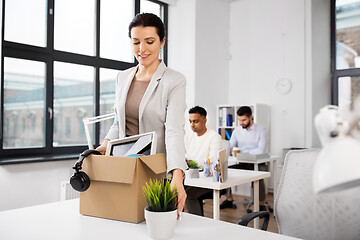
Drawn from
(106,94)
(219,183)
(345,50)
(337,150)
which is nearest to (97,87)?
(106,94)

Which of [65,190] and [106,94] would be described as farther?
[106,94]

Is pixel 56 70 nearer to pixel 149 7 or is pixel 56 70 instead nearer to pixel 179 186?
pixel 149 7

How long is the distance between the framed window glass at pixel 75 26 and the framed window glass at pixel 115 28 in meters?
0.18

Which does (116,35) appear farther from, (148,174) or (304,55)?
(148,174)

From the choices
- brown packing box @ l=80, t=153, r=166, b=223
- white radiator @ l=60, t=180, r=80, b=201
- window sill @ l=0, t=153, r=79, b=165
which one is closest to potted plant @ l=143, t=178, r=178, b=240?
brown packing box @ l=80, t=153, r=166, b=223

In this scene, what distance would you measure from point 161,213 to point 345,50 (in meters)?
5.63

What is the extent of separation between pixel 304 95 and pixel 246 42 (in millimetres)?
1486

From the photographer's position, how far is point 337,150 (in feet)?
1.60

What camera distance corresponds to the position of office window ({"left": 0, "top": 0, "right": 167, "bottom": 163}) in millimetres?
3863

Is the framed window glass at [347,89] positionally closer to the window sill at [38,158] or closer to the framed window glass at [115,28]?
the framed window glass at [115,28]

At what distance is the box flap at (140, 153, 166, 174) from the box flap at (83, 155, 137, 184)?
0.16 ft

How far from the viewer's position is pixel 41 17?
13.7 ft

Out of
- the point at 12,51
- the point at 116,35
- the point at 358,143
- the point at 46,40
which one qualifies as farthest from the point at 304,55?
the point at 358,143

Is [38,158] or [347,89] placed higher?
[347,89]
